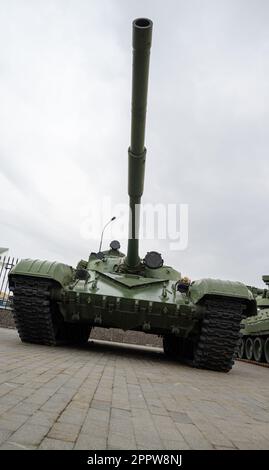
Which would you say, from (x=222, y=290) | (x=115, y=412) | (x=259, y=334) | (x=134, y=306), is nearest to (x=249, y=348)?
(x=259, y=334)

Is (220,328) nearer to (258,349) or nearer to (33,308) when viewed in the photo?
(33,308)

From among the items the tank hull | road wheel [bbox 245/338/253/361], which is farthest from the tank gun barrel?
road wheel [bbox 245/338/253/361]

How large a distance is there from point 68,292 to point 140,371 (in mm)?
2829

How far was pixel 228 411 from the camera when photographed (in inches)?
167

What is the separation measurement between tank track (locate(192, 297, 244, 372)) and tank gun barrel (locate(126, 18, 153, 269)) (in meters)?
2.27

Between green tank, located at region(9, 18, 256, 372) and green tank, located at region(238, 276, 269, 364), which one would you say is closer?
green tank, located at region(9, 18, 256, 372)

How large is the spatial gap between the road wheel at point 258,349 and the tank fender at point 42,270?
8794mm

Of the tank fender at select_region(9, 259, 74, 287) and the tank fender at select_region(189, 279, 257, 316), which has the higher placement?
the tank fender at select_region(9, 259, 74, 287)

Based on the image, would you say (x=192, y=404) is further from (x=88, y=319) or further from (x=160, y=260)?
(x=160, y=260)

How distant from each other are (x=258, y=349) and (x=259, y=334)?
826mm

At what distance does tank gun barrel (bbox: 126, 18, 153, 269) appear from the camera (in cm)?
468

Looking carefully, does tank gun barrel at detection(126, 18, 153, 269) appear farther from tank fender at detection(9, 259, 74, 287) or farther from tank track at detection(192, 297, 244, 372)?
tank track at detection(192, 297, 244, 372)

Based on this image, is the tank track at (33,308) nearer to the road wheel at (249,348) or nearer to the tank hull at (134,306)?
the tank hull at (134,306)

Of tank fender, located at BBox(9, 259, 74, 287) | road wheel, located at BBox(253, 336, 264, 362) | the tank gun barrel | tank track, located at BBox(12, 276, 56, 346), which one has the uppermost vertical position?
the tank gun barrel
